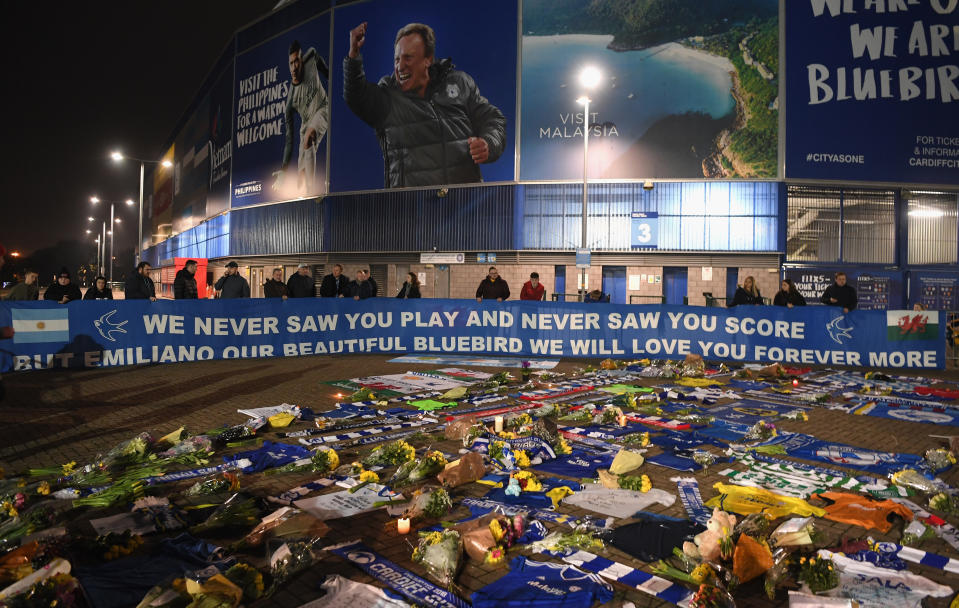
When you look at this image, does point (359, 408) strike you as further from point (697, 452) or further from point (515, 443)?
point (697, 452)

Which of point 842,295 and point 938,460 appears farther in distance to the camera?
point 842,295

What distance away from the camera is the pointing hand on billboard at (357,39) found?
30.2 meters

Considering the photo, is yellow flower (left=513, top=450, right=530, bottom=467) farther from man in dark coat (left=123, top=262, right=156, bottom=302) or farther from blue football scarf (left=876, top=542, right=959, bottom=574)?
man in dark coat (left=123, top=262, right=156, bottom=302)

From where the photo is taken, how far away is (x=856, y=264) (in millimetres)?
24859

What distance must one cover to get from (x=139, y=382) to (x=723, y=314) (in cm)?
1324

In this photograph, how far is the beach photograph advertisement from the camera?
80.7 ft

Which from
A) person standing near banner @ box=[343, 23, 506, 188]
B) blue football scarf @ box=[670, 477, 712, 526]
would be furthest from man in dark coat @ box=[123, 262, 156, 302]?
person standing near banner @ box=[343, 23, 506, 188]

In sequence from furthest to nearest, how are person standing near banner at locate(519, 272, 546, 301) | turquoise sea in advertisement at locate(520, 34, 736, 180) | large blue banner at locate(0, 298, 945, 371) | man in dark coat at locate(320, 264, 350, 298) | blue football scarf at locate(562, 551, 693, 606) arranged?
turquoise sea in advertisement at locate(520, 34, 736, 180) → person standing near banner at locate(519, 272, 546, 301) → man in dark coat at locate(320, 264, 350, 298) → large blue banner at locate(0, 298, 945, 371) → blue football scarf at locate(562, 551, 693, 606)

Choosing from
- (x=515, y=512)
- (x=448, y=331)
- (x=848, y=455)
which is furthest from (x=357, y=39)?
(x=515, y=512)

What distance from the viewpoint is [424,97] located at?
28.6 meters

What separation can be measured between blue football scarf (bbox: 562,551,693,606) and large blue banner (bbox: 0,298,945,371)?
11.8 m

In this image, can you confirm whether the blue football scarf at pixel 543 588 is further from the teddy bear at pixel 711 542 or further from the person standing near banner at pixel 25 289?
the person standing near banner at pixel 25 289

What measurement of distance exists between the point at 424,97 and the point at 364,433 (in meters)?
24.1

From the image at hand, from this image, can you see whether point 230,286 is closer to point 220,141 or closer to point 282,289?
Result: point 282,289
